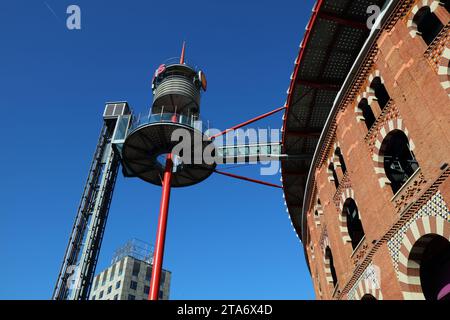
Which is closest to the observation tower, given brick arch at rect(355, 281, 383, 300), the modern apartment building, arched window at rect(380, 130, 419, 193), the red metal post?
the red metal post

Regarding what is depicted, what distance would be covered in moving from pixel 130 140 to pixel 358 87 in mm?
16804

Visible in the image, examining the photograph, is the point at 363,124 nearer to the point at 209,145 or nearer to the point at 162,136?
the point at 209,145

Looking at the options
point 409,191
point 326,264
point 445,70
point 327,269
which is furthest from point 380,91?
point 327,269

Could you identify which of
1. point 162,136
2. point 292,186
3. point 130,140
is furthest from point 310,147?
point 130,140

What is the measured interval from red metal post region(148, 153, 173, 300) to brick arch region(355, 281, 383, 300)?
40.9 ft

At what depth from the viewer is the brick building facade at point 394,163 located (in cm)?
1192

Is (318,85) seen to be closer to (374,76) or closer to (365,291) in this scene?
(374,76)

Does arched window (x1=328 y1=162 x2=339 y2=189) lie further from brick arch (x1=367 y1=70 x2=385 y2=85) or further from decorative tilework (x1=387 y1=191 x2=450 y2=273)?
decorative tilework (x1=387 y1=191 x2=450 y2=273)

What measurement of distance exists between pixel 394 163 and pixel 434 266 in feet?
19.8

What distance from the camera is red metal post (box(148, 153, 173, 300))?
2359 cm

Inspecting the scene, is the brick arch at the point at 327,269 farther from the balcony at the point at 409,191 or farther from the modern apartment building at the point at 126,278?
the modern apartment building at the point at 126,278
